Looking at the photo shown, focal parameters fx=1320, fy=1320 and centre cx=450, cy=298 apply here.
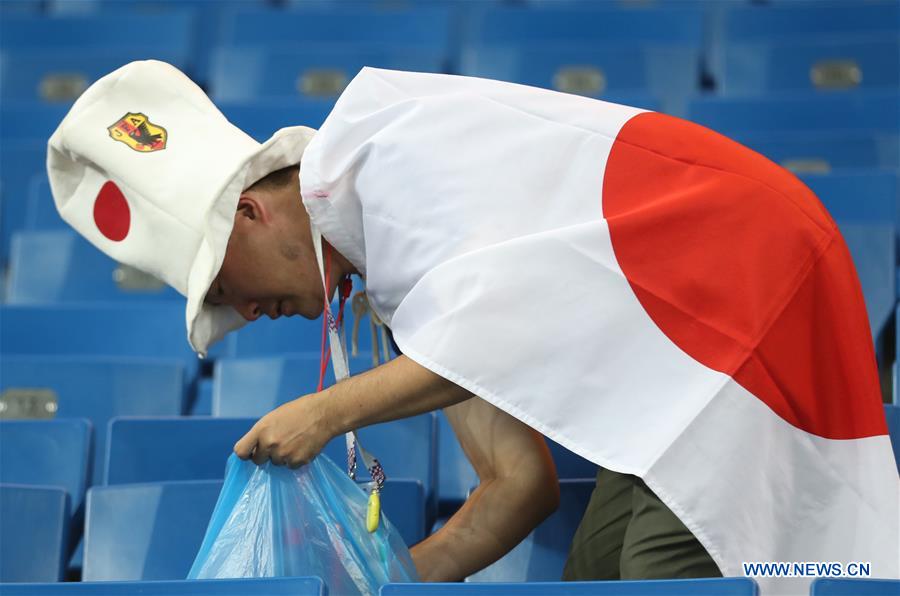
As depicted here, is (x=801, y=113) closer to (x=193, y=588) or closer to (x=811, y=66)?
(x=811, y=66)

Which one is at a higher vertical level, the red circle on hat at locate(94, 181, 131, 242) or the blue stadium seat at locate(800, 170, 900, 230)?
the red circle on hat at locate(94, 181, 131, 242)

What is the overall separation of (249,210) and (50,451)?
714 mm

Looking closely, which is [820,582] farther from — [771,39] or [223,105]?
[771,39]

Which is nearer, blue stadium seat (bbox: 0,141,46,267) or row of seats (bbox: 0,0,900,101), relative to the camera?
blue stadium seat (bbox: 0,141,46,267)

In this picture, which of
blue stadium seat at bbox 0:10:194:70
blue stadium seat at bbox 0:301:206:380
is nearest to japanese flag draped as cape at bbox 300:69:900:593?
blue stadium seat at bbox 0:301:206:380

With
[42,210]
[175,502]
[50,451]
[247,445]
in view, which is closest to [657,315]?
[247,445]

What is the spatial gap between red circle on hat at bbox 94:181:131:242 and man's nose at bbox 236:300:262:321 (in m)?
0.17

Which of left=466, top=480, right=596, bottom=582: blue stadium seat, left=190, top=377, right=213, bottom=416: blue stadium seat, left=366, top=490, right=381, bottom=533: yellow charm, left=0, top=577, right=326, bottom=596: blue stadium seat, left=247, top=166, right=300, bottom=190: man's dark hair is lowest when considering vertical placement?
left=190, top=377, right=213, bottom=416: blue stadium seat

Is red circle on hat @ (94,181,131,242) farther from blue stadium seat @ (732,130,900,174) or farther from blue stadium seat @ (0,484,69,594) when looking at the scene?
blue stadium seat @ (732,130,900,174)

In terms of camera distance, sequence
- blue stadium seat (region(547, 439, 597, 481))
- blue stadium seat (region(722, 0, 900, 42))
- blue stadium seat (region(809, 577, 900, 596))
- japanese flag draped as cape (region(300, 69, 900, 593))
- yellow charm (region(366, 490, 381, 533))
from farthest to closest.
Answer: blue stadium seat (region(722, 0, 900, 42))
blue stadium seat (region(547, 439, 597, 481))
yellow charm (region(366, 490, 381, 533))
japanese flag draped as cape (region(300, 69, 900, 593))
blue stadium seat (region(809, 577, 900, 596))

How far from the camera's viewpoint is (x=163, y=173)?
1.62 meters

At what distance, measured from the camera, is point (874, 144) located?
3.06 meters

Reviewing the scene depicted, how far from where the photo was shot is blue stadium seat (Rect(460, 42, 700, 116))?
11.6 ft

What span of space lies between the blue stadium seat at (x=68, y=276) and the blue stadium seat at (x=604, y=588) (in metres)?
1.78
